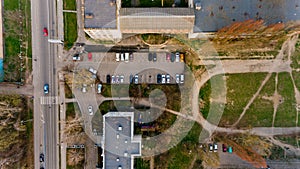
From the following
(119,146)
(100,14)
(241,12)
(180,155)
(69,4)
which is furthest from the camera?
(180,155)

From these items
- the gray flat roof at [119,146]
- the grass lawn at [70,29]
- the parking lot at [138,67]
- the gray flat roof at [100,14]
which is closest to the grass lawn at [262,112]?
the parking lot at [138,67]

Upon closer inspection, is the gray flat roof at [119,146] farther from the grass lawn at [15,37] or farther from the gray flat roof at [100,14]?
the grass lawn at [15,37]

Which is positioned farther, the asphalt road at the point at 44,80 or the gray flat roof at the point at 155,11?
the asphalt road at the point at 44,80

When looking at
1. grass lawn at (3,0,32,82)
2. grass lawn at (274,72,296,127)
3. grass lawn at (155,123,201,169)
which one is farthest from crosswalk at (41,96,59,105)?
grass lawn at (274,72,296,127)

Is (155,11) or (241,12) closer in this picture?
(241,12)

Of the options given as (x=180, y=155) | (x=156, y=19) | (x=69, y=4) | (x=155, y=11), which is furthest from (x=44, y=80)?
(x=180, y=155)

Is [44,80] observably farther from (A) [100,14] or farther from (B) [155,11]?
(B) [155,11]
